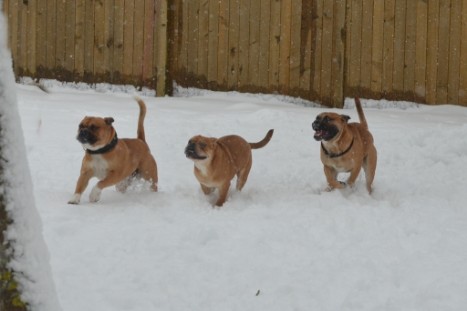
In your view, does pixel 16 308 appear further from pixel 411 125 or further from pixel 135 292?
pixel 411 125

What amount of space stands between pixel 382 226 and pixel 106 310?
2416mm

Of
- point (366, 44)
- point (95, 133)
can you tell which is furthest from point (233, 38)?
point (95, 133)

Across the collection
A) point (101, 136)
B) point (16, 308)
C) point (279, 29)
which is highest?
point (279, 29)

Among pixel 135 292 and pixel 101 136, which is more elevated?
pixel 101 136

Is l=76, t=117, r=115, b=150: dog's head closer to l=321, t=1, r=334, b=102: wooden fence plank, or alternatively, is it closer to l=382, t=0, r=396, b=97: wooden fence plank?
l=321, t=1, r=334, b=102: wooden fence plank

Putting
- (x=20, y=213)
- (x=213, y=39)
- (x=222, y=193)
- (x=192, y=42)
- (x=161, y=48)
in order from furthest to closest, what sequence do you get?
(x=192, y=42), (x=213, y=39), (x=161, y=48), (x=222, y=193), (x=20, y=213)

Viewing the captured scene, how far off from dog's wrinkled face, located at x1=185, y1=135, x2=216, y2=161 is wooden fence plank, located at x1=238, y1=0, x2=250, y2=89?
19.1ft

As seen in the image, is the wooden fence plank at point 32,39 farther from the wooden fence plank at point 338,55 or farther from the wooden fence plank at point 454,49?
the wooden fence plank at point 454,49

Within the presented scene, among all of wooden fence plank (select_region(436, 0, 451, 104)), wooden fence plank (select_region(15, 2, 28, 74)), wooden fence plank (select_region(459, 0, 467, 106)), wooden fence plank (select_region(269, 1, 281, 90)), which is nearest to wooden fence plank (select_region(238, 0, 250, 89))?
wooden fence plank (select_region(269, 1, 281, 90))

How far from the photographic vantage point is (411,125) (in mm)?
9320

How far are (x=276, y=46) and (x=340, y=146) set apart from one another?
5215 millimetres

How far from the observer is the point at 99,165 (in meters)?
5.92

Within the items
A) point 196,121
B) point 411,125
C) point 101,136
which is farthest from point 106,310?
point 411,125

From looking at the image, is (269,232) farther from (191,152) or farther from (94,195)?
(94,195)
